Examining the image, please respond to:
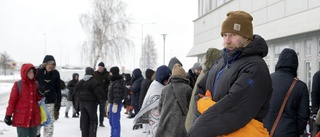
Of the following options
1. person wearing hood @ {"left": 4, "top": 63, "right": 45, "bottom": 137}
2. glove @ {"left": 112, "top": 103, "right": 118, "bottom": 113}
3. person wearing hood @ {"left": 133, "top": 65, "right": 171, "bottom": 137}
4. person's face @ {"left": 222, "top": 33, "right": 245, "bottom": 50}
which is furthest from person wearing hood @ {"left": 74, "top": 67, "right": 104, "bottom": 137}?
person's face @ {"left": 222, "top": 33, "right": 245, "bottom": 50}

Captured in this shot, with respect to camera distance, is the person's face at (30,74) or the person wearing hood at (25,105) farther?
the person's face at (30,74)

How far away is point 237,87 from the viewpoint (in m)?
2.51

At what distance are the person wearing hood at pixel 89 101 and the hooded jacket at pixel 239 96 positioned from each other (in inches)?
261

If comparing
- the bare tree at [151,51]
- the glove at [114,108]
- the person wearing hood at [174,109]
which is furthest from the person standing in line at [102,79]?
the bare tree at [151,51]

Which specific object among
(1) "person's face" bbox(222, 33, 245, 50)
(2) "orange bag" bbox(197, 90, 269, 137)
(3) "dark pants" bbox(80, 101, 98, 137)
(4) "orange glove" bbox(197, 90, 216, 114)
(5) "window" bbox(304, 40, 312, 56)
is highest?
(5) "window" bbox(304, 40, 312, 56)

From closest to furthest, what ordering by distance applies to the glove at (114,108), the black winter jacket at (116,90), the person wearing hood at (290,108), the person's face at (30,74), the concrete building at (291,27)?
the person wearing hood at (290,108)
the person's face at (30,74)
the glove at (114,108)
the black winter jacket at (116,90)
the concrete building at (291,27)

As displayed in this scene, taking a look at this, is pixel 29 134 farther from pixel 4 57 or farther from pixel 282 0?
pixel 4 57

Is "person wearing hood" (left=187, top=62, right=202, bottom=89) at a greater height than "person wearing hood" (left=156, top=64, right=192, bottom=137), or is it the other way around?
"person wearing hood" (left=187, top=62, right=202, bottom=89)

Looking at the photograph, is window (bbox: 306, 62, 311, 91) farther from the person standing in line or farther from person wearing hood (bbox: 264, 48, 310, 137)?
person wearing hood (bbox: 264, 48, 310, 137)

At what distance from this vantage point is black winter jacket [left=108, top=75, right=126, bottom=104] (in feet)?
30.9

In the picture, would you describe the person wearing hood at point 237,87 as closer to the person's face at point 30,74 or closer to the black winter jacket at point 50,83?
the person's face at point 30,74

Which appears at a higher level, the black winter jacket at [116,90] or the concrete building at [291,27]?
the concrete building at [291,27]

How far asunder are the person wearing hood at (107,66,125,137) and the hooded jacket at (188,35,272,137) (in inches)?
269

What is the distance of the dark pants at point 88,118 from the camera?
9.02 metres
